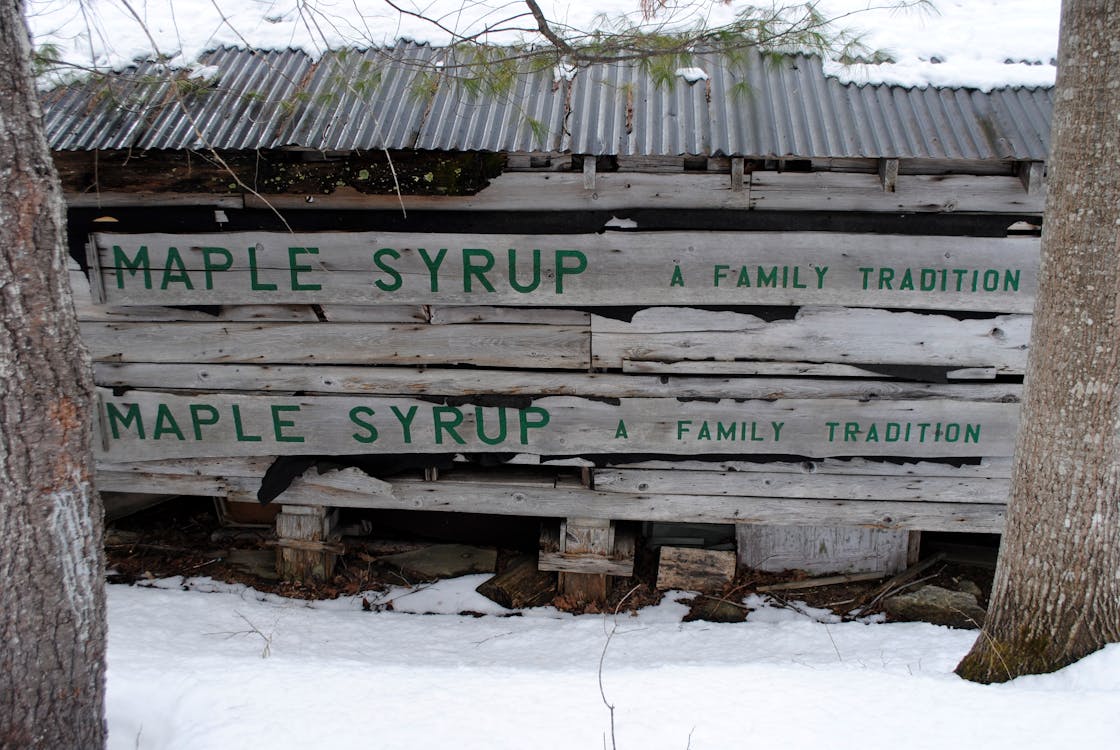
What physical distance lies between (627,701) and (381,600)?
2.80m

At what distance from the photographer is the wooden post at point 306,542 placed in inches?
223

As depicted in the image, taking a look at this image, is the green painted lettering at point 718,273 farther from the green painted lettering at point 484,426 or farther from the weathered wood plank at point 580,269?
the green painted lettering at point 484,426

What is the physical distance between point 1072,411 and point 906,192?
199 centimetres

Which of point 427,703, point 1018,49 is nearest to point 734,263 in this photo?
point 1018,49

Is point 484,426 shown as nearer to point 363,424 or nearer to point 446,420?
point 446,420

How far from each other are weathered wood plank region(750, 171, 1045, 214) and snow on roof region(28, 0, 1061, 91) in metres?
0.55

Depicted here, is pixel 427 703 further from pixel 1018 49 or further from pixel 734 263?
pixel 1018 49

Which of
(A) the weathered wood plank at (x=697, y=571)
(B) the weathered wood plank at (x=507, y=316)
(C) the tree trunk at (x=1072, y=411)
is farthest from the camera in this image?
(A) the weathered wood plank at (x=697, y=571)

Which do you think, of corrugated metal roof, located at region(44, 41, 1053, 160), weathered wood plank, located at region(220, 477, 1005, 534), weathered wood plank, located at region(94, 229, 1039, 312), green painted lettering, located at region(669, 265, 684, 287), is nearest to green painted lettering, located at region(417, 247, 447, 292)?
weathered wood plank, located at region(94, 229, 1039, 312)

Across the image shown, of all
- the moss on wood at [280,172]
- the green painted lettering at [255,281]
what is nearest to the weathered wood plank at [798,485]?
the moss on wood at [280,172]

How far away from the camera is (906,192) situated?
471 cm

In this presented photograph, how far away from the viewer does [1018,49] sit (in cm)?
497

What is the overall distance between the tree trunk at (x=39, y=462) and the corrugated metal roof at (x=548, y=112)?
1.96 metres

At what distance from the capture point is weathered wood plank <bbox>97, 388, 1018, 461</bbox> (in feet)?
16.6
